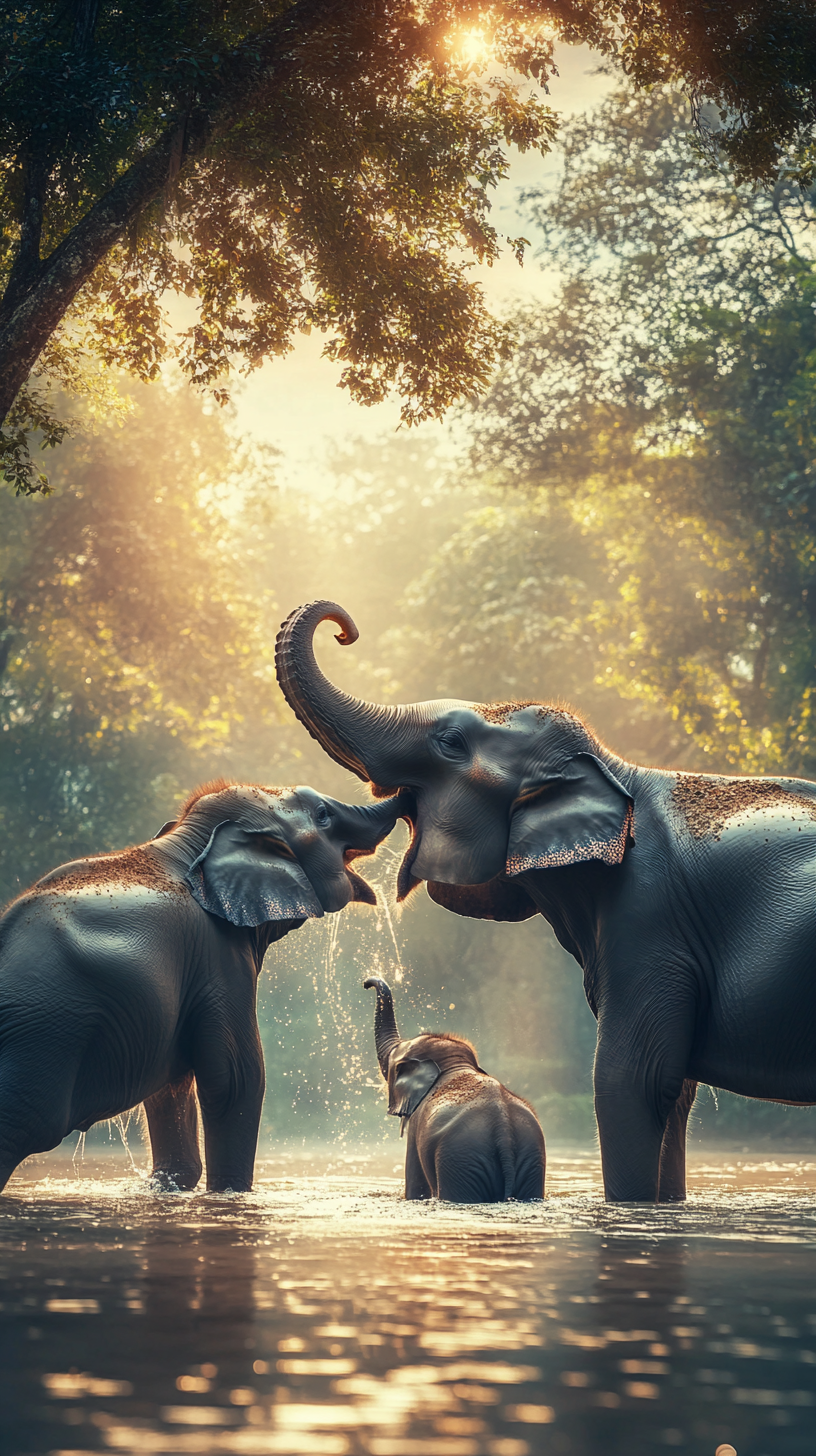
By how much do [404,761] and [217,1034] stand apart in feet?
5.31

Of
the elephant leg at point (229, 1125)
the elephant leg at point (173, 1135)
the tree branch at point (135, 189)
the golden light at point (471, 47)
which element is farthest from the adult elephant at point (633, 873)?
the golden light at point (471, 47)

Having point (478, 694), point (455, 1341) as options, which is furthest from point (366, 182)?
point (478, 694)

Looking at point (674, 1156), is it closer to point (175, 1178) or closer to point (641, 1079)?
point (641, 1079)

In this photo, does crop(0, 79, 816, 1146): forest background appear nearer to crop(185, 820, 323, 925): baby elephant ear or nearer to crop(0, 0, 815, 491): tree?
crop(0, 0, 815, 491): tree

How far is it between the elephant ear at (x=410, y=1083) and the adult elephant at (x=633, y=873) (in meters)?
1.63

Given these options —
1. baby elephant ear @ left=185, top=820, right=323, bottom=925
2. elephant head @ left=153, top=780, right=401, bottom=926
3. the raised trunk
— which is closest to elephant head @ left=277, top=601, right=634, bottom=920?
the raised trunk

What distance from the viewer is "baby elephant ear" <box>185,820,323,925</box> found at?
704 cm

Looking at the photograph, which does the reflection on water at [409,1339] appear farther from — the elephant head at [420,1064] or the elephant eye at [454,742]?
the elephant head at [420,1064]

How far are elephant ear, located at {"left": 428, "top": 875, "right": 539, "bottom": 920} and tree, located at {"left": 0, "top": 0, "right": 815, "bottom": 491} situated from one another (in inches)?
179

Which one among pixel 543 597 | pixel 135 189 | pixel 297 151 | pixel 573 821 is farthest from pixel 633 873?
pixel 543 597

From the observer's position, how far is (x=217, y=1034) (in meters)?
6.98

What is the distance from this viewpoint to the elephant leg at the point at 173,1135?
777 cm

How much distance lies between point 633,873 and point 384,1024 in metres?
3.21

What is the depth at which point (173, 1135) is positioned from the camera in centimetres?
782
